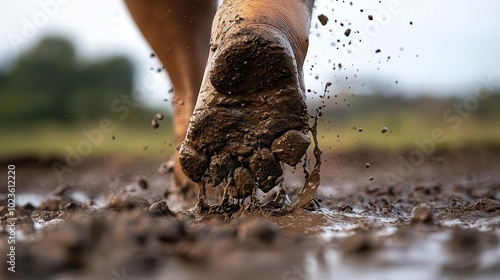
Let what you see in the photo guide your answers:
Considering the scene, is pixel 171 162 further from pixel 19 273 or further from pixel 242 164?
pixel 19 273

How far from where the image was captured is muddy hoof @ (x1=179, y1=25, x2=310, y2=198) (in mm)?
1968

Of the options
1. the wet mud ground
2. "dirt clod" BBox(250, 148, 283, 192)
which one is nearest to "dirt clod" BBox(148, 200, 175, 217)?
the wet mud ground

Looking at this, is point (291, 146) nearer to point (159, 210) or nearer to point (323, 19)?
point (159, 210)

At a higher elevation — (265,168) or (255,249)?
(265,168)

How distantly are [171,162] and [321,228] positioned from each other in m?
1.58

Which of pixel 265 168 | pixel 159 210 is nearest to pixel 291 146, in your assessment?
pixel 265 168

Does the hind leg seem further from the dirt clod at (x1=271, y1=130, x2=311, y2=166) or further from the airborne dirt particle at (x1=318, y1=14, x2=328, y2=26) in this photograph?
the dirt clod at (x1=271, y1=130, x2=311, y2=166)

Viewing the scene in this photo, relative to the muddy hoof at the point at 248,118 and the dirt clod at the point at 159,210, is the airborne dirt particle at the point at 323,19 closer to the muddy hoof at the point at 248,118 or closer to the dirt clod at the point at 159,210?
the muddy hoof at the point at 248,118

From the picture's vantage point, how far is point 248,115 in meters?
2.05

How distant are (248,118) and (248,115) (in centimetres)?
1

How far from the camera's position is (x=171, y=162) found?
10.7 feet

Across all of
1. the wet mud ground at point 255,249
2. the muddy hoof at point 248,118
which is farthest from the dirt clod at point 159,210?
the muddy hoof at point 248,118

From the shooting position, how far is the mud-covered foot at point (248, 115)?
197cm

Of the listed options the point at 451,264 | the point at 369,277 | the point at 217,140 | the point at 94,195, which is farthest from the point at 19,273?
the point at 94,195
